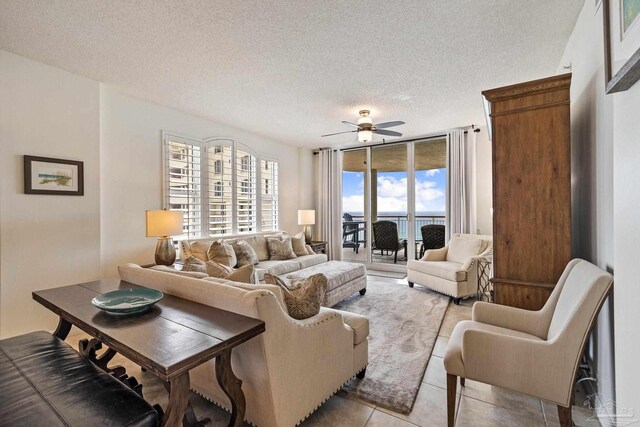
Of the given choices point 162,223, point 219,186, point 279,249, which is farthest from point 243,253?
point 219,186

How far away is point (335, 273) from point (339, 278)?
90 mm

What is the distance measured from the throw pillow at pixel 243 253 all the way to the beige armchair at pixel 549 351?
116 inches

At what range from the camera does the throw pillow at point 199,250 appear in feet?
12.4

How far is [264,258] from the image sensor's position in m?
4.64

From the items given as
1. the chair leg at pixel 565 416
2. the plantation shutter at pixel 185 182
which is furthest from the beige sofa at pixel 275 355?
the plantation shutter at pixel 185 182

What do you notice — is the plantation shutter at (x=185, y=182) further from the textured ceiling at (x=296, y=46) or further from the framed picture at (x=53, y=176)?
the framed picture at (x=53, y=176)

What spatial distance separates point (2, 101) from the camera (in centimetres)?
258

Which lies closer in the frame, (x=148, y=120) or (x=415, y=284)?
(x=148, y=120)

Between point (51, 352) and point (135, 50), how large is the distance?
2.42 metres

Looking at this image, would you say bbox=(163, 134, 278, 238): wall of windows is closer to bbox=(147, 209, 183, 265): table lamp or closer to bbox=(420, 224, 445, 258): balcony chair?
bbox=(147, 209, 183, 265): table lamp

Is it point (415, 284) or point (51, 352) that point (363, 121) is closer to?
point (415, 284)

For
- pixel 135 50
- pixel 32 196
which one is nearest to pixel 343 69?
pixel 135 50

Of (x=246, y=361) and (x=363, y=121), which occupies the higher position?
(x=363, y=121)

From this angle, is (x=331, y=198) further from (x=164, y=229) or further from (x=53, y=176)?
(x=53, y=176)
